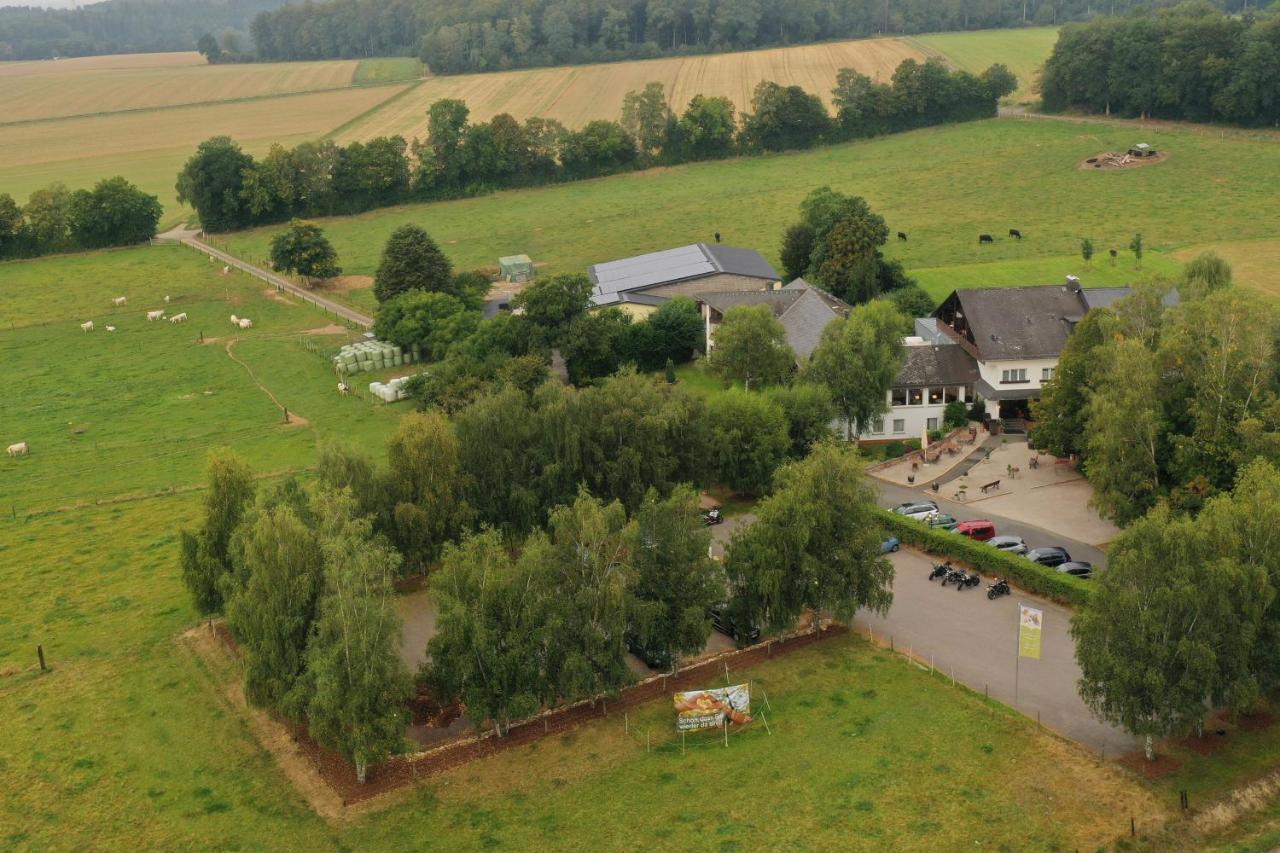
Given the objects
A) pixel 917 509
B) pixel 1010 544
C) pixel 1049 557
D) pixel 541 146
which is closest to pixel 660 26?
pixel 541 146

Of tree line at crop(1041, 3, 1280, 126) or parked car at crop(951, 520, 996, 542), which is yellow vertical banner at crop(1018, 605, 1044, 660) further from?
tree line at crop(1041, 3, 1280, 126)

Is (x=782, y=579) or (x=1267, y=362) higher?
(x=1267, y=362)

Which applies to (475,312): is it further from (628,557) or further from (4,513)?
(628,557)

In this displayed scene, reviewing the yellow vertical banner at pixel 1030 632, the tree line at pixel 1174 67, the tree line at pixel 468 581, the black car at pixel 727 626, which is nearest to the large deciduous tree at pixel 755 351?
the tree line at pixel 468 581

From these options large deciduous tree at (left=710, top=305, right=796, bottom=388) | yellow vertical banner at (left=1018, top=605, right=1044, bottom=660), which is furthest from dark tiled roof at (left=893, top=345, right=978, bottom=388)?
yellow vertical banner at (left=1018, top=605, right=1044, bottom=660)

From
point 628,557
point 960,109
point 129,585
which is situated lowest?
point 129,585

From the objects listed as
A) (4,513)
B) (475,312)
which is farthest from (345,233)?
(4,513)

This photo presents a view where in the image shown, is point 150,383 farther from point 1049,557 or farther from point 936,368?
point 1049,557
